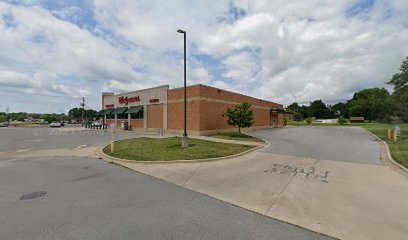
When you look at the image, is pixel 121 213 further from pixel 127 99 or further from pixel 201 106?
pixel 127 99

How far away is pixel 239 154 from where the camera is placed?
11.1 meters

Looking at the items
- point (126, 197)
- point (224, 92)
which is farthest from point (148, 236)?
point (224, 92)

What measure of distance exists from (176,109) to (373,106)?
296 ft

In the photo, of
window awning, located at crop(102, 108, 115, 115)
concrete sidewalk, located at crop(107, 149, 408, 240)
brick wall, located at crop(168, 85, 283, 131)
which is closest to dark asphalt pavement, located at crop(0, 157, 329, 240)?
concrete sidewalk, located at crop(107, 149, 408, 240)

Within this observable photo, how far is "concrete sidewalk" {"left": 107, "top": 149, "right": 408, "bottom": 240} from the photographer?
4.04 metres

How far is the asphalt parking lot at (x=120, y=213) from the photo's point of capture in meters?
3.65

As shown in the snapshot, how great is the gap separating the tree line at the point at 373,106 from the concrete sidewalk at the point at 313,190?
19.8 m

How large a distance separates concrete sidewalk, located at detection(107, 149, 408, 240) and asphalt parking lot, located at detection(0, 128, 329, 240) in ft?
1.81

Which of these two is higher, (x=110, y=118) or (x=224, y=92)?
(x=224, y=92)

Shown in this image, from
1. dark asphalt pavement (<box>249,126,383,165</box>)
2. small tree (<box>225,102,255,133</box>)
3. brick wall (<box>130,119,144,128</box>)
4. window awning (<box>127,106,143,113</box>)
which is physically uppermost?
window awning (<box>127,106,143,113</box>)

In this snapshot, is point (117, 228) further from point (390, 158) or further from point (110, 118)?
point (110, 118)

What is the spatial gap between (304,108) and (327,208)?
12713cm

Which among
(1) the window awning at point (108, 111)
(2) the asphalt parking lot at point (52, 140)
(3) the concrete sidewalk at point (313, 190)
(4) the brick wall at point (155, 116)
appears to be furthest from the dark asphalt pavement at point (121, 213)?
(1) the window awning at point (108, 111)

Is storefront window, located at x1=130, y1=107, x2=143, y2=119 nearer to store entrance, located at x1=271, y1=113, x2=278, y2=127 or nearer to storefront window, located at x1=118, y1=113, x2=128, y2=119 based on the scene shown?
storefront window, located at x1=118, y1=113, x2=128, y2=119
